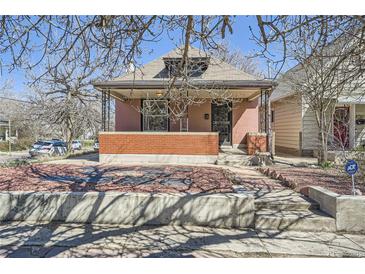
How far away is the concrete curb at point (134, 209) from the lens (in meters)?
4.69

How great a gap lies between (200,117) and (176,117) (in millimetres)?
5532

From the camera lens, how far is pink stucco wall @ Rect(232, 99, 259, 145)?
1446cm

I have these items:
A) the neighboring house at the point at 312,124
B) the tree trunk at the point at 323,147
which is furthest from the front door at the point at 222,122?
the tree trunk at the point at 323,147

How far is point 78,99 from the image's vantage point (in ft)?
69.9

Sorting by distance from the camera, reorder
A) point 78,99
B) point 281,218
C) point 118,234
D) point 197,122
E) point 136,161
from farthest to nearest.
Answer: point 78,99, point 197,122, point 136,161, point 281,218, point 118,234

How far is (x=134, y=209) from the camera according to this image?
188 inches

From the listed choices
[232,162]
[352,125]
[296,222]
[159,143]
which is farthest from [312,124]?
[296,222]

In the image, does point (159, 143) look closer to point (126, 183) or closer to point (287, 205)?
point (126, 183)

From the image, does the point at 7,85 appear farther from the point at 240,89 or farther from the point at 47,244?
the point at 47,244

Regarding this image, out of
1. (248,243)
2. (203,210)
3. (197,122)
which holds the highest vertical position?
(197,122)

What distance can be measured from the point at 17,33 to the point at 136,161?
7736mm

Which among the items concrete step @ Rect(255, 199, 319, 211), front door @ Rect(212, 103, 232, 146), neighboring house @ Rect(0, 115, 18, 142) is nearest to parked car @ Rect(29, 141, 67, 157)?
front door @ Rect(212, 103, 232, 146)

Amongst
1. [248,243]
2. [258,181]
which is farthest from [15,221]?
[258,181]

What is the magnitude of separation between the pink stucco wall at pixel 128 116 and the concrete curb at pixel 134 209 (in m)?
10.0
